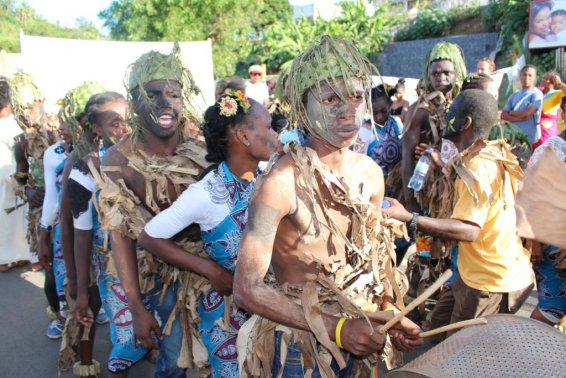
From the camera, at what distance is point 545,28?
57.3ft

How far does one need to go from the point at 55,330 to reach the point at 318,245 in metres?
3.73

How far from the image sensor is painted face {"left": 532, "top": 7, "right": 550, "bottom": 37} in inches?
688

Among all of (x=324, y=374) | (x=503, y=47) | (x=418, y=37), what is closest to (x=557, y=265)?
(x=324, y=374)

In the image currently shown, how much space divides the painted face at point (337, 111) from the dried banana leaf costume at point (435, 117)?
190 centimetres

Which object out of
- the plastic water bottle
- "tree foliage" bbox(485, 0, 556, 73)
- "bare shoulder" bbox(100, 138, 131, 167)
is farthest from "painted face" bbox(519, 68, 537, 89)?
"tree foliage" bbox(485, 0, 556, 73)

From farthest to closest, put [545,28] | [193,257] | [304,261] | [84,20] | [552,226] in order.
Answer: [84,20], [545,28], [193,257], [304,261], [552,226]

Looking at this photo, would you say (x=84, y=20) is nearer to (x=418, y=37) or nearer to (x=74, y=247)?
(x=418, y=37)

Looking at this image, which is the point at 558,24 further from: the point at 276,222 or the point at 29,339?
the point at 276,222

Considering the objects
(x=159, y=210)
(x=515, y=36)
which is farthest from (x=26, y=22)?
(x=159, y=210)

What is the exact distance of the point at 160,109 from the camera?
2.99m

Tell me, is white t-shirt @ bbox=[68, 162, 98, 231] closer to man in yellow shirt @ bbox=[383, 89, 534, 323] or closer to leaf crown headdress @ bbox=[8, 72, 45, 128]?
man in yellow shirt @ bbox=[383, 89, 534, 323]

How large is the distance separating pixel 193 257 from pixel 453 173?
1.89 metres

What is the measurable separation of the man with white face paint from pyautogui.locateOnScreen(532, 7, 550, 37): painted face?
60.9 ft

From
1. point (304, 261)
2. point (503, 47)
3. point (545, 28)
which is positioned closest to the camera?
point (304, 261)
